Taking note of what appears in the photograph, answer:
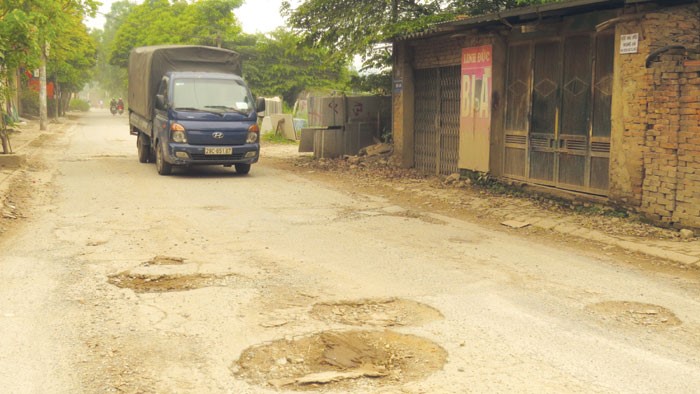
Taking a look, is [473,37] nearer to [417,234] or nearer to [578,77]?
[578,77]

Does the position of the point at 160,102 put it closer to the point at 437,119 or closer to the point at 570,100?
the point at 437,119

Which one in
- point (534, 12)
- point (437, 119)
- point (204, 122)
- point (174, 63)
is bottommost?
point (204, 122)

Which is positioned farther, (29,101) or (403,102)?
(29,101)

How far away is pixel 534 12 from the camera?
34.0 feet

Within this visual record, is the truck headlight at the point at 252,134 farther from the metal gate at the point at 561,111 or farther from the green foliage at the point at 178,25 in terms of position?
the green foliage at the point at 178,25

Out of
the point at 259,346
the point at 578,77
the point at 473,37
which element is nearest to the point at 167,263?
the point at 259,346

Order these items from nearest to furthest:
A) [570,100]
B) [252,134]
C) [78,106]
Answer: [570,100] → [252,134] → [78,106]

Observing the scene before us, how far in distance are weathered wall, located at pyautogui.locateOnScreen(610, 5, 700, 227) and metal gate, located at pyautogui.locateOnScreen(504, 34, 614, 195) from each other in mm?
579

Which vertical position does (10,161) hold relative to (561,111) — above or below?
below

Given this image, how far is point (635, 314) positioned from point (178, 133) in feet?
34.5

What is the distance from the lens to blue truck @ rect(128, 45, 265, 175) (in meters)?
14.2

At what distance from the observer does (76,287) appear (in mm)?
6004

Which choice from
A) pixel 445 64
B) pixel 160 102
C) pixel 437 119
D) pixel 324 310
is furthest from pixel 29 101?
pixel 324 310

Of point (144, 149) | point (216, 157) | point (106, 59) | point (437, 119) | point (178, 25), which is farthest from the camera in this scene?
point (106, 59)
